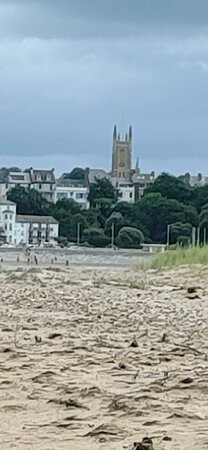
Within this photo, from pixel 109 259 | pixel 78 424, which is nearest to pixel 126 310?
pixel 78 424

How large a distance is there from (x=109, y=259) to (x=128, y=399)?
134ft

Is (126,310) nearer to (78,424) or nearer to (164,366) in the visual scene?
(164,366)

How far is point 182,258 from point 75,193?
6300 centimetres

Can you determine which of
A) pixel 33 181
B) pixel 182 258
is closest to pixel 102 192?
pixel 33 181

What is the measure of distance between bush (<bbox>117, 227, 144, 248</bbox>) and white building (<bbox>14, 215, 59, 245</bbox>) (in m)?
6.73

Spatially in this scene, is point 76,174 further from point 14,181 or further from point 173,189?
point 173,189

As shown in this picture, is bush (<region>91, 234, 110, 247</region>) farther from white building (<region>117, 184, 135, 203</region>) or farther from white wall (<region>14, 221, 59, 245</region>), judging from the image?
white building (<region>117, 184, 135, 203</region>)

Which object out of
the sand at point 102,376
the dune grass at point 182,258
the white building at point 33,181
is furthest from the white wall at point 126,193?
the sand at point 102,376

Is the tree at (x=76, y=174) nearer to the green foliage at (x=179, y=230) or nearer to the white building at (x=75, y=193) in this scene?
the white building at (x=75, y=193)

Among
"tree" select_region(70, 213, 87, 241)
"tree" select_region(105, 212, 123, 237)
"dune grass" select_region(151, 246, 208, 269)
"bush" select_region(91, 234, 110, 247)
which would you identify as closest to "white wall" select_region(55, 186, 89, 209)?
"tree" select_region(70, 213, 87, 241)

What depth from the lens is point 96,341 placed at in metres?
9.81

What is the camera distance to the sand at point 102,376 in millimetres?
5484

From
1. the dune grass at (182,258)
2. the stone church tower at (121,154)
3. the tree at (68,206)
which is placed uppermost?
the stone church tower at (121,154)

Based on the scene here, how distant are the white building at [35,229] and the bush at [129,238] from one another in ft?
Result: 22.1
